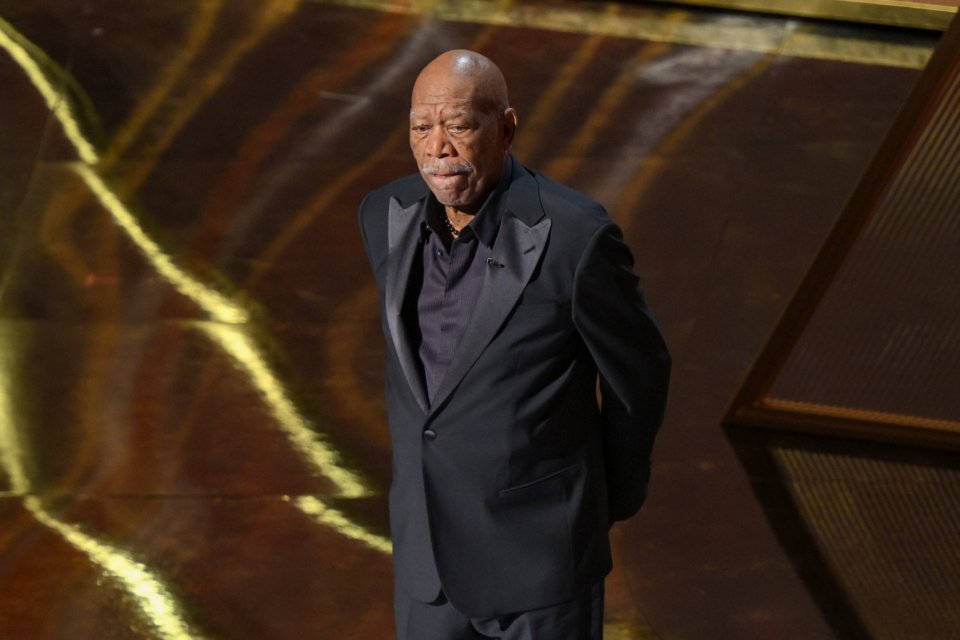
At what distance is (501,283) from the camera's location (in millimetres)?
2160

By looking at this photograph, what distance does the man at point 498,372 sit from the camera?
2.14 metres

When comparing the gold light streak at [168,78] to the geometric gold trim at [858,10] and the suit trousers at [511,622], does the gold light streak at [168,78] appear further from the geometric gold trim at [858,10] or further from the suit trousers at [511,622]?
the suit trousers at [511,622]

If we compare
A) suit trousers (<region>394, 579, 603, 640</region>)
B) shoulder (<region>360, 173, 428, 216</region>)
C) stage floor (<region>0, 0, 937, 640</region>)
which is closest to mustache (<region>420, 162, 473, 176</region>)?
shoulder (<region>360, 173, 428, 216</region>)

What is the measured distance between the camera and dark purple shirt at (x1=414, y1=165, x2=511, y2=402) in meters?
2.18

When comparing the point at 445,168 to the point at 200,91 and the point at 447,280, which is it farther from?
the point at 200,91

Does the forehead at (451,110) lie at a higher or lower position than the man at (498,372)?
higher

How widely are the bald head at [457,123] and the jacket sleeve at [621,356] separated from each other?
0.67 feet

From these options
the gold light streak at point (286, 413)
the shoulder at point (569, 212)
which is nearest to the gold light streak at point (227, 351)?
the gold light streak at point (286, 413)

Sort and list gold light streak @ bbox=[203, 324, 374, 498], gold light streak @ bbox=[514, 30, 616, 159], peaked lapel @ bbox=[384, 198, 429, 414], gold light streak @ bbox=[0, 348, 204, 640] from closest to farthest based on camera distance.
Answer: peaked lapel @ bbox=[384, 198, 429, 414] < gold light streak @ bbox=[0, 348, 204, 640] < gold light streak @ bbox=[203, 324, 374, 498] < gold light streak @ bbox=[514, 30, 616, 159]

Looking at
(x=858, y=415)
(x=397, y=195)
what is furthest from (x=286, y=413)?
(x=397, y=195)

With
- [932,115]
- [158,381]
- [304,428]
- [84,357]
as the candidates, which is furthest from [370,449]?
[932,115]

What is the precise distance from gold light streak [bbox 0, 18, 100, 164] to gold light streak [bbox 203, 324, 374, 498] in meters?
1.18

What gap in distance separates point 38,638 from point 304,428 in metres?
0.98

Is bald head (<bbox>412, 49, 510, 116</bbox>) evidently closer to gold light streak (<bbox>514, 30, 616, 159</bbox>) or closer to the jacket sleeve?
the jacket sleeve
